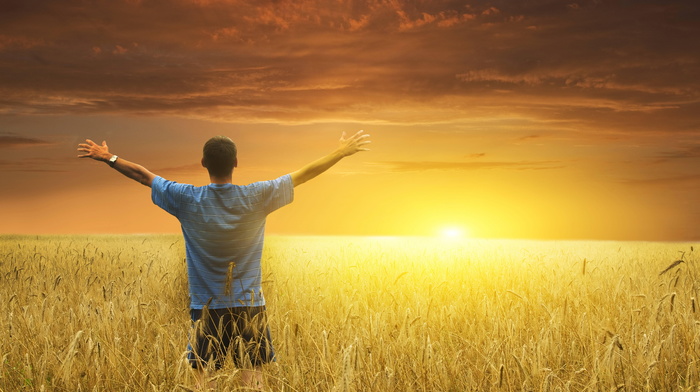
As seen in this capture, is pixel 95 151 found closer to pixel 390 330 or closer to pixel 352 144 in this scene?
pixel 352 144

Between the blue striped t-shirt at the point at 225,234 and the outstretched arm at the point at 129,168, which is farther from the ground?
the outstretched arm at the point at 129,168

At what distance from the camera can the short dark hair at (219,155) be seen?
12.6 feet

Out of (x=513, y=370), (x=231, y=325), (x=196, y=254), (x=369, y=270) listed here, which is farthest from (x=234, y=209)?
(x=369, y=270)

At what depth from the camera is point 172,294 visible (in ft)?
23.1

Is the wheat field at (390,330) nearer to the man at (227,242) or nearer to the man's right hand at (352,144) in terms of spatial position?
the man at (227,242)

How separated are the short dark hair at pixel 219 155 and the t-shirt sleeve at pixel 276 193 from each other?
256 millimetres

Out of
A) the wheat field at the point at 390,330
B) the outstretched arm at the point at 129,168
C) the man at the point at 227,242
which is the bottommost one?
the wheat field at the point at 390,330

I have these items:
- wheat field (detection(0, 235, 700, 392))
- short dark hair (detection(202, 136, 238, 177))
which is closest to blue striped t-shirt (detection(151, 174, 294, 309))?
short dark hair (detection(202, 136, 238, 177))

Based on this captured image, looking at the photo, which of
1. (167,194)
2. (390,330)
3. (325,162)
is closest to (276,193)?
(325,162)

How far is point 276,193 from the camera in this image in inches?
153

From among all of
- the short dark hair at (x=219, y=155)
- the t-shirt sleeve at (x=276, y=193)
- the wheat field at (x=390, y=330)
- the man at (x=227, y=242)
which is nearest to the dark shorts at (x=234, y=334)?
the man at (x=227, y=242)

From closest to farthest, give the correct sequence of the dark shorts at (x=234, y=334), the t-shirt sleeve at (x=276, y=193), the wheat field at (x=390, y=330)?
1. the wheat field at (x=390, y=330)
2. the dark shorts at (x=234, y=334)
3. the t-shirt sleeve at (x=276, y=193)

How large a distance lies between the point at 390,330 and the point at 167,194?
2.36m

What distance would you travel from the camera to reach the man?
12.4ft
